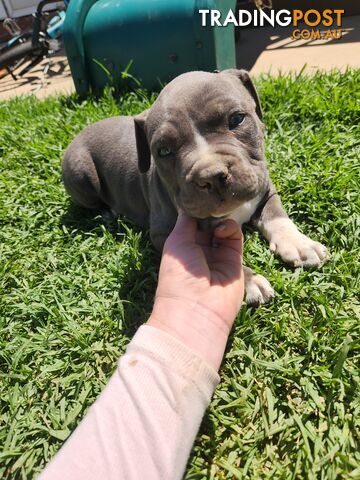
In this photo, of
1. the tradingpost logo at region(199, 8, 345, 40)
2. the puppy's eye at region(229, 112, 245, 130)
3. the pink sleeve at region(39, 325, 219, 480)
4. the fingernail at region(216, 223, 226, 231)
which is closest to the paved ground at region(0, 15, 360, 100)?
the tradingpost logo at region(199, 8, 345, 40)

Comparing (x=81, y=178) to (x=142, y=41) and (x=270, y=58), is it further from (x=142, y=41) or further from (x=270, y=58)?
(x=270, y=58)

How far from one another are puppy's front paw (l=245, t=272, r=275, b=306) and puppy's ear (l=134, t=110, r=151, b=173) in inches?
46.8

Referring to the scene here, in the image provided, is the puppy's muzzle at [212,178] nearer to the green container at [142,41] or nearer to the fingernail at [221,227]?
the fingernail at [221,227]

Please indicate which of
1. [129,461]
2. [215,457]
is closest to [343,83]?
[215,457]

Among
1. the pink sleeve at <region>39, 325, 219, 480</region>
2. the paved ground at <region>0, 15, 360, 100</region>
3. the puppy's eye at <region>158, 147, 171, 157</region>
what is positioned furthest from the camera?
the paved ground at <region>0, 15, 360, 100</region>

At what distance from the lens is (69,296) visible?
10.7ft

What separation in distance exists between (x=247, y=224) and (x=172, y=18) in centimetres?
348

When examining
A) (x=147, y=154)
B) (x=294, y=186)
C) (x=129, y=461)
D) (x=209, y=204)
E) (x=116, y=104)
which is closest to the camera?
(x=129, y=461)

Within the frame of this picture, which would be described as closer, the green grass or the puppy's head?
the green grass

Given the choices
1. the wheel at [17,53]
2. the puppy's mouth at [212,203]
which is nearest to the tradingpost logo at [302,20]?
the wheel at [17,53]

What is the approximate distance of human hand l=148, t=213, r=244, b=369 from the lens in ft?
6.93

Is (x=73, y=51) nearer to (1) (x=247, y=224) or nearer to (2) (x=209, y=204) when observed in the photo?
(1) (x=247, y=224)

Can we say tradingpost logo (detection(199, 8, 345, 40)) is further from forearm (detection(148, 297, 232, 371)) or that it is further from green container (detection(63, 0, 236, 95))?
forearm (detection(148, 297, 232, 371))

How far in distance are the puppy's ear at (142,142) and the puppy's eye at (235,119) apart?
0.69 m
